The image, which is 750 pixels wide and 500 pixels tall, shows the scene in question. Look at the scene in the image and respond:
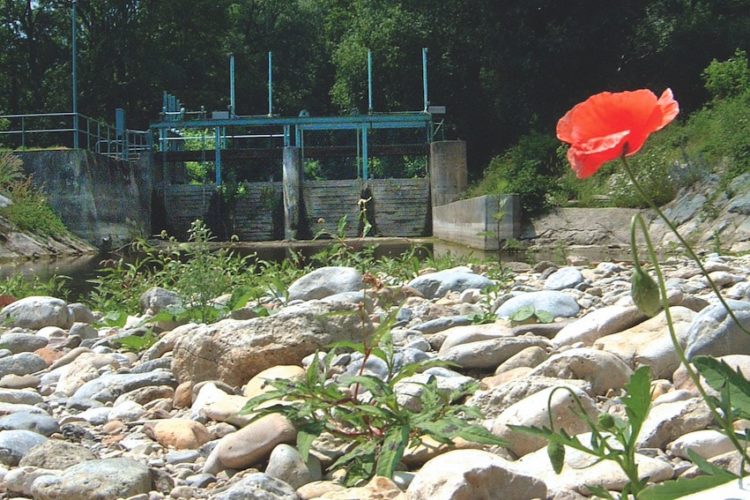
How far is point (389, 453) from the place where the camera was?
2.19 metres

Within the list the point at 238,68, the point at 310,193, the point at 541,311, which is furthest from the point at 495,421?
the point at 238,68

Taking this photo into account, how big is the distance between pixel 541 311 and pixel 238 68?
33034mm

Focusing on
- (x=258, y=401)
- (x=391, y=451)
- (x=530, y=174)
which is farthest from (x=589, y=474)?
(x=530, y=174)

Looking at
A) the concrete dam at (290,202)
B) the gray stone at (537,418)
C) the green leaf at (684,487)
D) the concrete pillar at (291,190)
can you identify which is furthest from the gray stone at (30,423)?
the concrete pillar at (291,190)

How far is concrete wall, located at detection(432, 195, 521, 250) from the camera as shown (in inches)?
597

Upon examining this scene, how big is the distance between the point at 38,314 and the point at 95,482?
358cm

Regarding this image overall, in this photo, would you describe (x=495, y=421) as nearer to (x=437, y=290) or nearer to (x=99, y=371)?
(x=99, y=371)

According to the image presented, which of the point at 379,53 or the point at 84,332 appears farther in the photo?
the point at 379,53

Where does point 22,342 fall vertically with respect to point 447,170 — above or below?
below

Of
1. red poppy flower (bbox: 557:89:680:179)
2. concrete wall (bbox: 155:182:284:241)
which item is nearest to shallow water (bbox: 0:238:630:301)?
concrete wall (bbox: 155:182:284:241)

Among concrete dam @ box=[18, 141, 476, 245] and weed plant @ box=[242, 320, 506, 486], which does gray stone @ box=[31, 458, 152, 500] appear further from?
concrete dam @ box=[18, 141, 476, 245]

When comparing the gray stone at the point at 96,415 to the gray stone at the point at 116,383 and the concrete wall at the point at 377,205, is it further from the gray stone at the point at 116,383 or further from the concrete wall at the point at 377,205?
the concrete wall at the point at 377,205

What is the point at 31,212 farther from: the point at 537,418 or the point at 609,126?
the point at 609,126

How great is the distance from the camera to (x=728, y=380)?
120 centimetres
